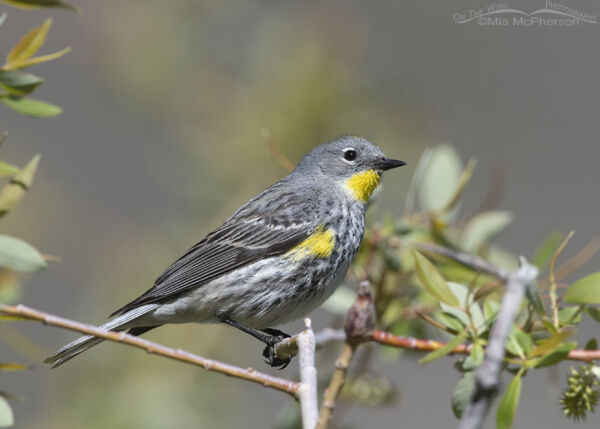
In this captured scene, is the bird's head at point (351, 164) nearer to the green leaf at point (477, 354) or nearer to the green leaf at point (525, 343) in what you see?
the green leaf at point (477, 354)

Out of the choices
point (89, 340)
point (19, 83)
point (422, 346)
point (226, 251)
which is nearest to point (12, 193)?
point (19, 83)

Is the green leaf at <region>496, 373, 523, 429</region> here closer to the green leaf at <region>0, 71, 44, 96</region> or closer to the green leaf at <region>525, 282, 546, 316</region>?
the green leaf at <region>525, 282, 546, 316</region>

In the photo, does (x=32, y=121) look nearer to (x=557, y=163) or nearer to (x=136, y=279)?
(x=136, y=279)

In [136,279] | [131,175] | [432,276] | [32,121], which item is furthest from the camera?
[32,121]

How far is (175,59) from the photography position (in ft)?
14.8

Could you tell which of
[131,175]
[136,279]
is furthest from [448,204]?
[131,175]

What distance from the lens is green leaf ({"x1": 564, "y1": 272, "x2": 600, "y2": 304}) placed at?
2086 mm

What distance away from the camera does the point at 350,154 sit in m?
4.49

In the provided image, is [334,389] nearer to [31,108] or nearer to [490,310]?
[490,310]

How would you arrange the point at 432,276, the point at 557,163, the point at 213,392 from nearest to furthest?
the point at 432,276 → the point at 213,392 → the point at 557,163

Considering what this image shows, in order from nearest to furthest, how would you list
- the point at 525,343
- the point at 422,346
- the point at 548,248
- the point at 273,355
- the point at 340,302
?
the point at 525,343 < the point at 422,346 < the point at 548,248 < the point at 340,302 < the point at 273,355

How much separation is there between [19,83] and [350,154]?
8.61 feet

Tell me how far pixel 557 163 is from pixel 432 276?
789 centimetres

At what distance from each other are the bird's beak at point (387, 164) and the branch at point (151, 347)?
2.38 metres
